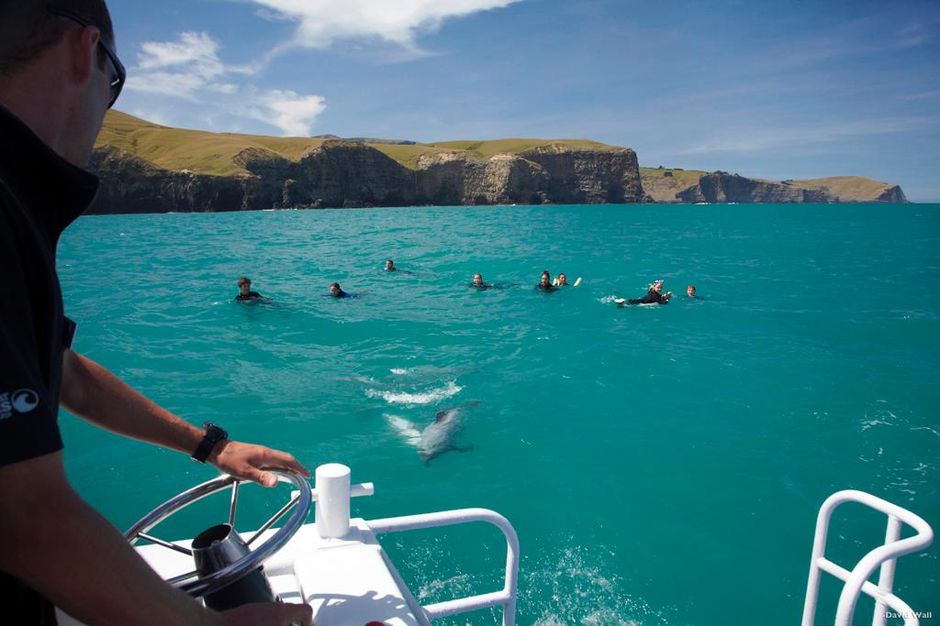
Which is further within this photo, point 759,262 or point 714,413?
point 759,262

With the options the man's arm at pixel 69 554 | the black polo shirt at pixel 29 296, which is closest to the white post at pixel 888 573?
the man's arm at pixel 69 554

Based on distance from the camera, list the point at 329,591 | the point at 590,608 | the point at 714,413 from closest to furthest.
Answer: the point at 329,591 → the point at 590,608 → the point at 714,413

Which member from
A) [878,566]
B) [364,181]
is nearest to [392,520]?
[878,566]

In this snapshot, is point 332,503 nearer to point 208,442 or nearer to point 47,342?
point 208,442

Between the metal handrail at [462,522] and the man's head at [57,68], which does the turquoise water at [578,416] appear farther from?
the man's head at [57,68]

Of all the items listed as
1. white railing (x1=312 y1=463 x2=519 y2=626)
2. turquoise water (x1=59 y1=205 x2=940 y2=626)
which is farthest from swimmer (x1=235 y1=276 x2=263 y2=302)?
white railing (x1=312 y1=463 x2=519 y2=626)

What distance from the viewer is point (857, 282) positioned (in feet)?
107

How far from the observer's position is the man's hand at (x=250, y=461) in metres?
2.21

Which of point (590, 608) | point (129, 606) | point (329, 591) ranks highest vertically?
point (129, 606)

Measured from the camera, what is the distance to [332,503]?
2818 mm

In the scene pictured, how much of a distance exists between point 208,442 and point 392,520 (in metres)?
1.18

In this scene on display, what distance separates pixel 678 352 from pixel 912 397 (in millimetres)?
5929

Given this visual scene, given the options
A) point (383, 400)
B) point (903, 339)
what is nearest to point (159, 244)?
point (383, 400)

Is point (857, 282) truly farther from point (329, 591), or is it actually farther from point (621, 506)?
point (329, 591)
